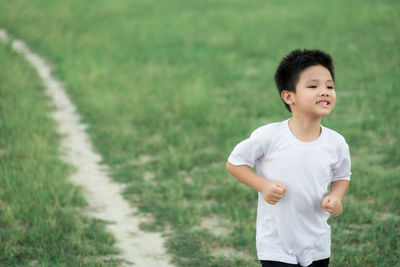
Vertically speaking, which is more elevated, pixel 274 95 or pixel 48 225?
pixel 274 95

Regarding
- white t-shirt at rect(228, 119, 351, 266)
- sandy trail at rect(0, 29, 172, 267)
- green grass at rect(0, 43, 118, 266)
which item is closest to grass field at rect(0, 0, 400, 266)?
green grass at rect(0, 43, 118, 266)

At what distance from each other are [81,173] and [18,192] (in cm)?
89

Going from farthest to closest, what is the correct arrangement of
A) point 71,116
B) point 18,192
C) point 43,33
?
point 43,33 → point 71,116 → point 18,192

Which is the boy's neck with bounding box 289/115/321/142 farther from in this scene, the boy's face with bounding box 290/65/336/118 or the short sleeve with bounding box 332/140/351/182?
the short sleeve with bounding box 332/140/351/182

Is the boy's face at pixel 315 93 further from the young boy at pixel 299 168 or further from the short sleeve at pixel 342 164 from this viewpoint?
the short sleeve at pixel 342 164

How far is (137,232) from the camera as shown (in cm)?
389

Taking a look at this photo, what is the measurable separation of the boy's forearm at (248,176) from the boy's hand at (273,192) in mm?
45

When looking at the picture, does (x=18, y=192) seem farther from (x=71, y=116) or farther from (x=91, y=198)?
(x=71, y=116)

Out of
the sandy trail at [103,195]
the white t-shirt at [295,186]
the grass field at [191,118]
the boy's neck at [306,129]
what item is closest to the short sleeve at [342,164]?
the white t-shirt at [295,186]

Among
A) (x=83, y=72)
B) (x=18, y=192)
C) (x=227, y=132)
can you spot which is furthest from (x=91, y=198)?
(x=83, y=72)

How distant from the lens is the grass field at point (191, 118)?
145 inches

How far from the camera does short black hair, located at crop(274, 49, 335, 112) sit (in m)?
2.36

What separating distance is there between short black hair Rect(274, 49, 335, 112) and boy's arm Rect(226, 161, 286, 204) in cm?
45

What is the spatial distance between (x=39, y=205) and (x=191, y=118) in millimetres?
2782
